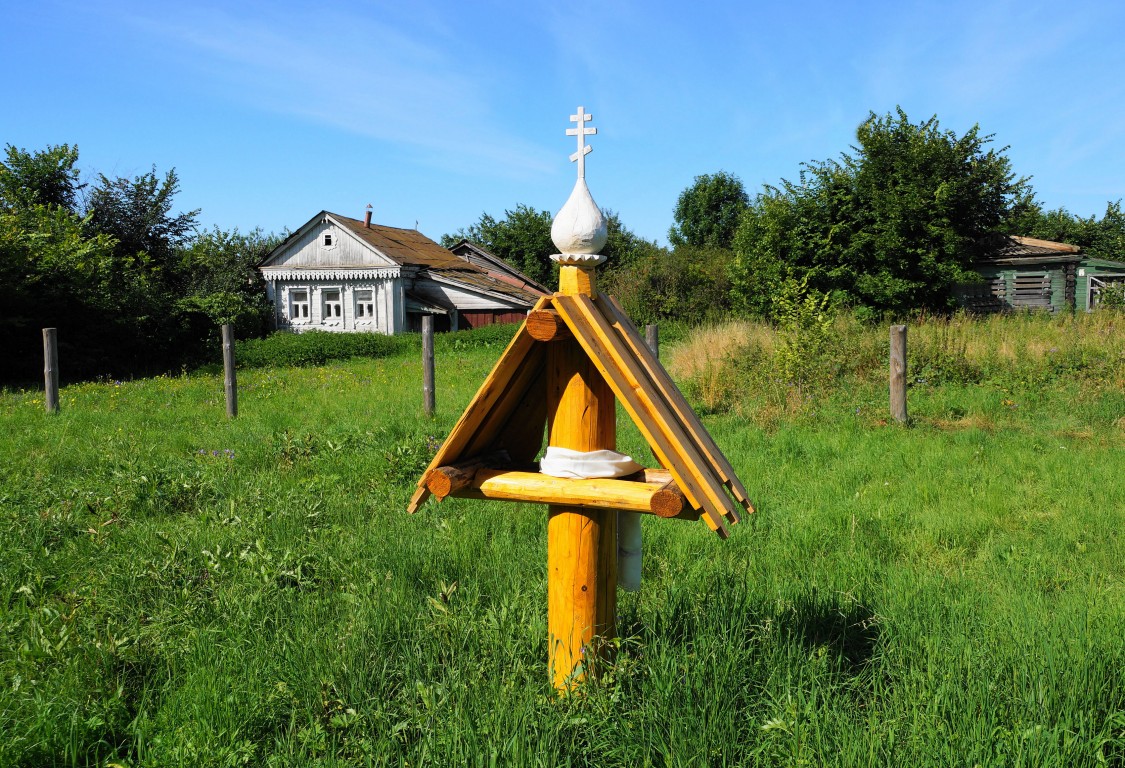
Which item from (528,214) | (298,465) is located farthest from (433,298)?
(298,465)

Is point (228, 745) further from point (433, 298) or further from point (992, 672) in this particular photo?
point (433, 298)

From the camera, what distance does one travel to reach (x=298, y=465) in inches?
297

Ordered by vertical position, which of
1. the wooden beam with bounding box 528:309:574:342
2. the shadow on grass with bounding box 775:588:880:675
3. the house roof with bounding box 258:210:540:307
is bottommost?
the shadow on grass with bounding box 775:588:880:675

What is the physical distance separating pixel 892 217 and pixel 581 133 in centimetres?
2111

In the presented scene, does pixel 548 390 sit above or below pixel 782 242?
below

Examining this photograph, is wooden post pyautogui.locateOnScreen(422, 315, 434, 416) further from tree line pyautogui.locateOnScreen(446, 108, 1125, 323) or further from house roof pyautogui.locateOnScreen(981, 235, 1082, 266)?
house roof pyautogui.locateOnScreen(981, 235, 1082, 266)

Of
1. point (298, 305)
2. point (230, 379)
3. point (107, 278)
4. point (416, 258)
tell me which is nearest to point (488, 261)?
point (416, 258)

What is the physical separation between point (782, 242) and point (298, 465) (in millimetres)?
19139

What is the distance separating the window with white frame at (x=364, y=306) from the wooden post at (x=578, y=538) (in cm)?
3271

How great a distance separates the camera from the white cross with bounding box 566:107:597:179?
2.82m

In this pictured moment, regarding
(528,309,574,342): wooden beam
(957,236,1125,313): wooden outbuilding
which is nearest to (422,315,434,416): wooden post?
(528,309,574,342): wooden beam

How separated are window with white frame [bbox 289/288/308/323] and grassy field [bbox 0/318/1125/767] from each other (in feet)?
90.5

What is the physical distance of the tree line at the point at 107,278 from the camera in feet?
64.9

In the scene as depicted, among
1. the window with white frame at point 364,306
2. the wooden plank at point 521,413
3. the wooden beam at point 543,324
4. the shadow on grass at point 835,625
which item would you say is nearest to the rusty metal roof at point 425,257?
the window with white frame at point 364,306
